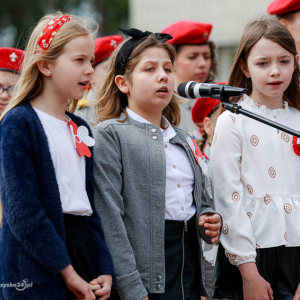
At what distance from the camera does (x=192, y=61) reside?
4516mm

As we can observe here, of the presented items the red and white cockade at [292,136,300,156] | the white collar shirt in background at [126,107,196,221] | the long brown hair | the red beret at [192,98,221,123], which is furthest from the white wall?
the white collar shirt in background at [126,107,196,221]

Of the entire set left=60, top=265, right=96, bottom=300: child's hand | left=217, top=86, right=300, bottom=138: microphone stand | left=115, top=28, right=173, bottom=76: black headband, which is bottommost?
left=60, top=265, right=96, bottom=300: child's hand

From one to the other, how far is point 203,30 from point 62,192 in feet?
9.79

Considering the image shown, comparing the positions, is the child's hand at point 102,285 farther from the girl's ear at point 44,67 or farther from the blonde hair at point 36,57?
the girl's ear at point 44,67

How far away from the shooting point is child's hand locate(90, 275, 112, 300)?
199cm

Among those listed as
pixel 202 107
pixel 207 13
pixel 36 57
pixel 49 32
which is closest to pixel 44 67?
pixel 36 57

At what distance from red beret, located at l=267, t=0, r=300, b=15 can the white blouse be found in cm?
150

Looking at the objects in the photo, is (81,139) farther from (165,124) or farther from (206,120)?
(206,120)

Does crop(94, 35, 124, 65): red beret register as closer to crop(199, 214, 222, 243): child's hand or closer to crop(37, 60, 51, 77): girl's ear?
crop(37, 60, 51, 77): girl's ear

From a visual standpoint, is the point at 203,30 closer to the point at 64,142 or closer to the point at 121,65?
the point at 121,65

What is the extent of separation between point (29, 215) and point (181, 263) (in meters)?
0.87

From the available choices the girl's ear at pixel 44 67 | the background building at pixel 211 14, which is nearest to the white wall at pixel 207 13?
the background building at pixel 211 14

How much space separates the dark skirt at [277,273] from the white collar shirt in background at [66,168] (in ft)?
3.13

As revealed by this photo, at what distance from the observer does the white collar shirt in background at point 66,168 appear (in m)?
2.02
